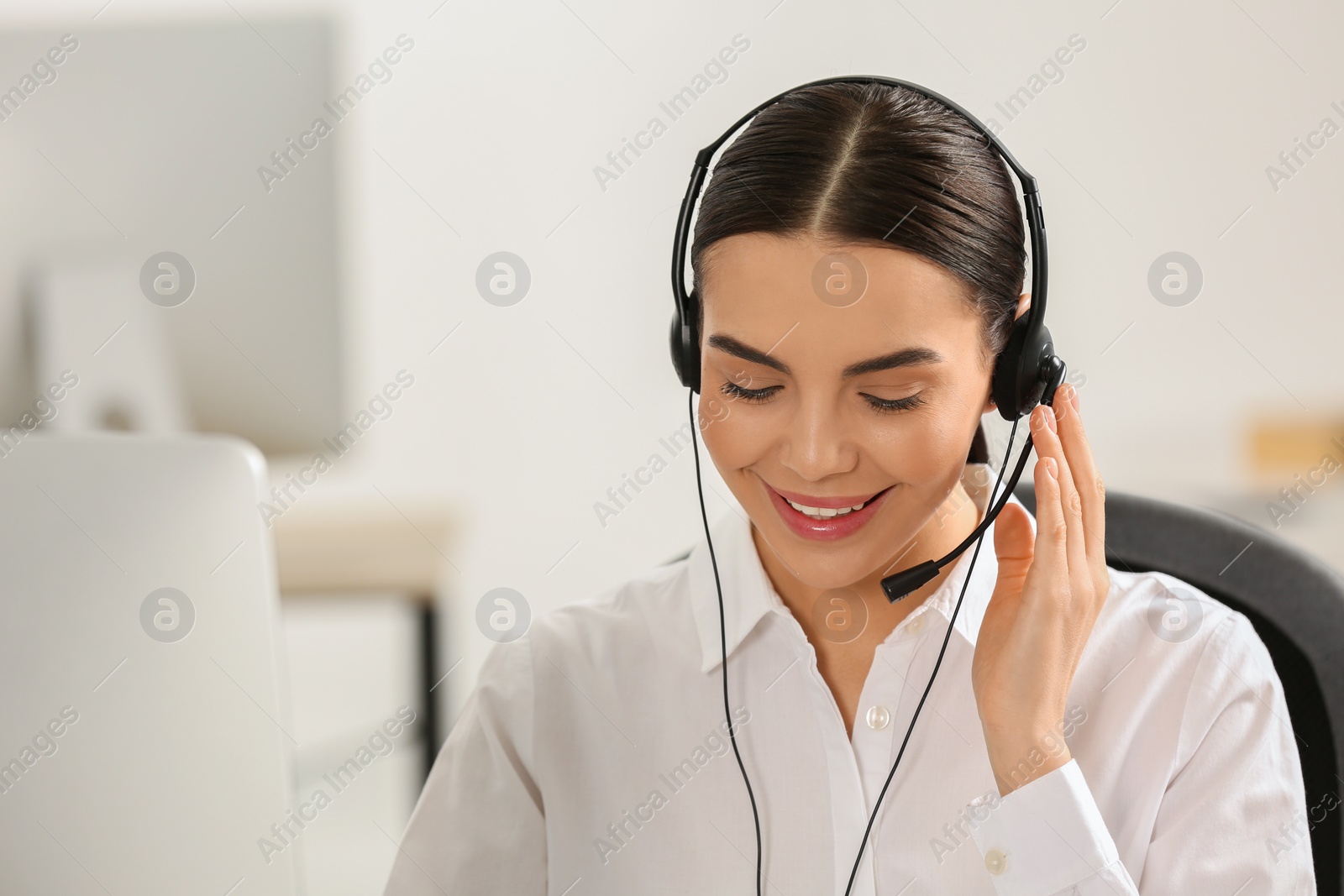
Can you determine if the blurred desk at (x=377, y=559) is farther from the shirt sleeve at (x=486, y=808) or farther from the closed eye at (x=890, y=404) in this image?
the closed eye at (x=890, y=404)

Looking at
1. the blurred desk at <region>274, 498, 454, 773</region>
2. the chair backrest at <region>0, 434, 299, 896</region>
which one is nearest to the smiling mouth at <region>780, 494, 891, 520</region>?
the chair backrest at <region>0, 434, 299, 896</region>

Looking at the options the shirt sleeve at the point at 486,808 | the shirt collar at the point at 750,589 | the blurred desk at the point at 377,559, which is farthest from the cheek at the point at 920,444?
the blurred desk at the point at 377,559

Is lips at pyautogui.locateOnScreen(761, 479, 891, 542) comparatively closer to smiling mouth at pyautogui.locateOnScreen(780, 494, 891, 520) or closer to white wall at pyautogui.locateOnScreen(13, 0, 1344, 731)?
smiling mouth at pyautogui.locateOnScreen(780, 494, 891, 520)

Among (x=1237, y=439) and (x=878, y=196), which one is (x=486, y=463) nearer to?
(x=1237, y=439)

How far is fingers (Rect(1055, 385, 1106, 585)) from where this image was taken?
3.02 feet

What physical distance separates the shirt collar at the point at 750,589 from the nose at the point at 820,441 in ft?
0.60

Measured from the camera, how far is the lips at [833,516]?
95cm

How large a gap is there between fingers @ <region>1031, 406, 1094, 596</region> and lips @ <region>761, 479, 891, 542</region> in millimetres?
135

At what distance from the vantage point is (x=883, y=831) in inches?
36.8

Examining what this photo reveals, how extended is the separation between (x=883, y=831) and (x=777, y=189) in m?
0.56

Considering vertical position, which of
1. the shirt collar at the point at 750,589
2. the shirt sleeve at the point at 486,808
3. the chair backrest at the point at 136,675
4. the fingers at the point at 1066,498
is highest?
the fingers at the point at 1066,498

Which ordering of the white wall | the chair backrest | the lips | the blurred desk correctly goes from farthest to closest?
the white wall → the blurred desk → the lips → the chair backrest

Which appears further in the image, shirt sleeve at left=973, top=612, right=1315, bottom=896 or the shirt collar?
the shirt collar

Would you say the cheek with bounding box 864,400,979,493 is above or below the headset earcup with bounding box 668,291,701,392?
above
